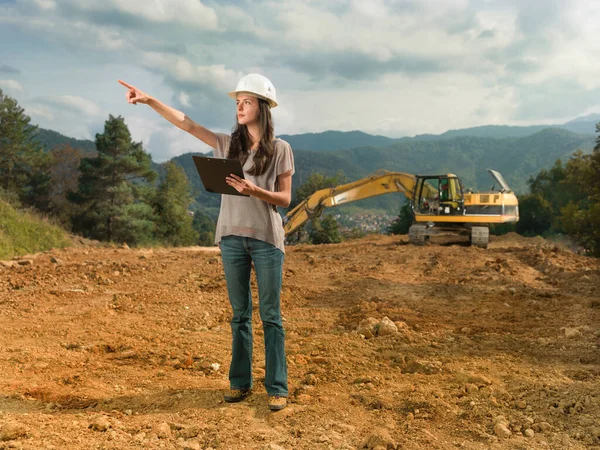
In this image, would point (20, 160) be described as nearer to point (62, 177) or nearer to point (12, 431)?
point (62, 177)

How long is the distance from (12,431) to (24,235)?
1431cm

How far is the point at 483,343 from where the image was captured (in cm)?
560

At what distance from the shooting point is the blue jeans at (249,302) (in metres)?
3.40

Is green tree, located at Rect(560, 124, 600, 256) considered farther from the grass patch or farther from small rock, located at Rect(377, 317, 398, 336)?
the grass patch

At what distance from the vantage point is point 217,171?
3.10 meters

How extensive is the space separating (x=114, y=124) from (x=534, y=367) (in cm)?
3061

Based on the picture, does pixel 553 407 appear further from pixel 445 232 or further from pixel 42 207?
pixel 42 207

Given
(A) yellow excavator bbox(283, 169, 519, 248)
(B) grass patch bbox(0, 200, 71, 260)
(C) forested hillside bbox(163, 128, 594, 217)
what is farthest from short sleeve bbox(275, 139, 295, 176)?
(C) forested hillside bbox(163, 128, 594, 217)

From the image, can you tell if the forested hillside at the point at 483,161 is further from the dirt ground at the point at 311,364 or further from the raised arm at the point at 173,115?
the raised arm at the point at 173,115

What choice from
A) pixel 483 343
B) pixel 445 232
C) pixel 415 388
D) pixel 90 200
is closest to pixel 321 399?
pixel 415 388

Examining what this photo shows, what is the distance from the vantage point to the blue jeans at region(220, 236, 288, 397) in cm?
340

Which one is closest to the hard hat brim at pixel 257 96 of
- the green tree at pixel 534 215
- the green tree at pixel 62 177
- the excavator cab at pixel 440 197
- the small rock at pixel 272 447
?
the small rock at pixel 272 447

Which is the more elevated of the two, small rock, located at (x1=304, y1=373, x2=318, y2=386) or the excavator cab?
the excavator cab

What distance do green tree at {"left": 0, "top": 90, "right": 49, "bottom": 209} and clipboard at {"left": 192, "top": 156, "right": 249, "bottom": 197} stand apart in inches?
1416
